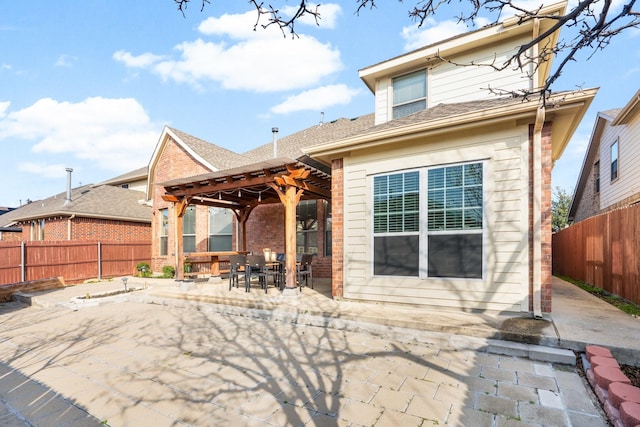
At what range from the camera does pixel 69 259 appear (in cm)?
1205

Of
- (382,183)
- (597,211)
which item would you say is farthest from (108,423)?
(597,211)

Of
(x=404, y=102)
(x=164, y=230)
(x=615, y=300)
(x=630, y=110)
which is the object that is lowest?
(x=615, y=300)

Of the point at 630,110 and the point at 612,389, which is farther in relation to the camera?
the point at 630,110

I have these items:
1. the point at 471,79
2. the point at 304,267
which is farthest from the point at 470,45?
the point at 304,267

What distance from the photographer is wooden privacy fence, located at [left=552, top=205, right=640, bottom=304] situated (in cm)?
552

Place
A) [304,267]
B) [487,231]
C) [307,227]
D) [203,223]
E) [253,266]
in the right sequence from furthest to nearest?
[203,223]
[307,227]
[304,267]
[253,266]
[487,231]

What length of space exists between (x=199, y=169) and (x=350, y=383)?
11.2m

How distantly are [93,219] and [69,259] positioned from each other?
105 inches

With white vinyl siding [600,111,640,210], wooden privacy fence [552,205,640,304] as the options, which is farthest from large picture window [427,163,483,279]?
white vinyl siding [600,111,640,210]

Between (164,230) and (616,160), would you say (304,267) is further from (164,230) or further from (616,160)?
(616,160)

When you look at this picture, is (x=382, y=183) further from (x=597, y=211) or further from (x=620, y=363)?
(x=597, y=211)

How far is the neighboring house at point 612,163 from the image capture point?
9.20 meters

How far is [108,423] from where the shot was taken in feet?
8.64

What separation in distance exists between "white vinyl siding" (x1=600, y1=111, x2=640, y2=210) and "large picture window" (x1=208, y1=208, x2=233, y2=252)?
1276 centimetres
